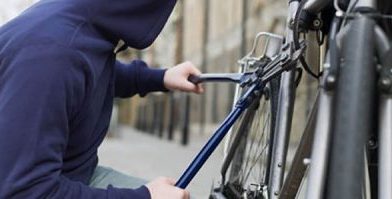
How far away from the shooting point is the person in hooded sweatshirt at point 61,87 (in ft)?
5.90

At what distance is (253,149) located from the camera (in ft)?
10.2

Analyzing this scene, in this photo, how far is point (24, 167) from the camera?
178cm

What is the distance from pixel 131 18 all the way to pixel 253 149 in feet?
3.94

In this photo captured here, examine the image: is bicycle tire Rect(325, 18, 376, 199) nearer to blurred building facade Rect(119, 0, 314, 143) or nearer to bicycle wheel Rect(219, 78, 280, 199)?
bicycle wheel Rect(219, 78, 280, 199)

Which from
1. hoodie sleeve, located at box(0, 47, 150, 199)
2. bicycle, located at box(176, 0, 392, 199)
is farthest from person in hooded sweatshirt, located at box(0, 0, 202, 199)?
bicycle, located at box(176, 0, 392, 199)

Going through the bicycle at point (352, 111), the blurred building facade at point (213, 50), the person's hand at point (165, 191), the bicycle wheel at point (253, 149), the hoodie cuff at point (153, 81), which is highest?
the bicycle at point (352, 111)

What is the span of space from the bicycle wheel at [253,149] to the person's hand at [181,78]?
0.22 metres

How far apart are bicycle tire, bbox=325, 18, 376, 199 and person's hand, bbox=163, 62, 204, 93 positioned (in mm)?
1312

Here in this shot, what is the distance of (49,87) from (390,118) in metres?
0.76

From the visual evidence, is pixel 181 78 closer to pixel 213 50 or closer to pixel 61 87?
pixel 61 87

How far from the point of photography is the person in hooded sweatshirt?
1.80 meters

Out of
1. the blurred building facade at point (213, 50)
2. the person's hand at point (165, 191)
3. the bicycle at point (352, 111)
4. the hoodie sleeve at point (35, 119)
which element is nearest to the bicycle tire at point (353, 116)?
the bicycle at point (352, 111)

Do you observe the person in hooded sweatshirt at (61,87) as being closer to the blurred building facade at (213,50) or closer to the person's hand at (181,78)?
the person's hand at (181,78)

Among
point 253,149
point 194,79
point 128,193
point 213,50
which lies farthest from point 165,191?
point 213,50
